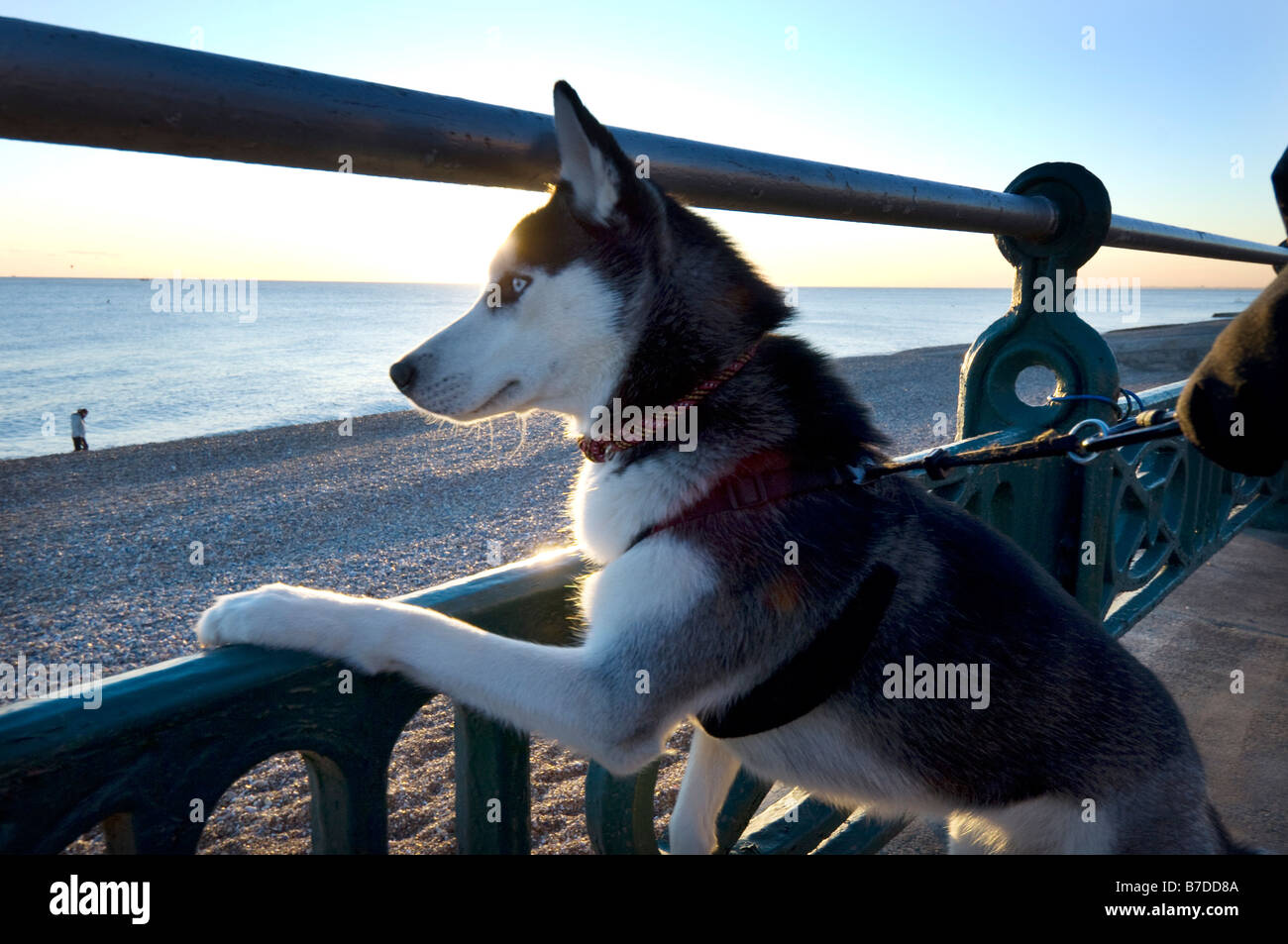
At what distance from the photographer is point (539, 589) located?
187 centimetres

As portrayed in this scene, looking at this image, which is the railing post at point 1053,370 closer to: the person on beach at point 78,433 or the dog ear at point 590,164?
the dog ear at point 590,164

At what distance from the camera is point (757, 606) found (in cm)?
184

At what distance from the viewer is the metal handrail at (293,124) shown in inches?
38.8

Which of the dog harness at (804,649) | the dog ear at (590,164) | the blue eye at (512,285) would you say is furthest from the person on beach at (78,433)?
the dog harness at (804,649)

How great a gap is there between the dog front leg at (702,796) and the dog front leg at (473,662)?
1.51 feet

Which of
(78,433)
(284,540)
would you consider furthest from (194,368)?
(284,540)

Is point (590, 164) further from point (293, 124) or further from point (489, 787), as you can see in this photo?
point (489, 787)

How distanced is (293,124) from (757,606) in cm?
128

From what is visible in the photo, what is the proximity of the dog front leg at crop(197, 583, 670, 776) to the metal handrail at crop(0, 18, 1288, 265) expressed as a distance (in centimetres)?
75

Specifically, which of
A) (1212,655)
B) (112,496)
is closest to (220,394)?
(112,496)

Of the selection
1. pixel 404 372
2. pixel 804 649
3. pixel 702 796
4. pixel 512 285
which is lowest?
pixel 702 796

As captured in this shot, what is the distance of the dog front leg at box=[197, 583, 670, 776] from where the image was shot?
1435mm

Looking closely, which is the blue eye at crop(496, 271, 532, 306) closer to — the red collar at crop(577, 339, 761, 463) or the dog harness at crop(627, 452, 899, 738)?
the red collar at crop(577, 339, 761, 463)
